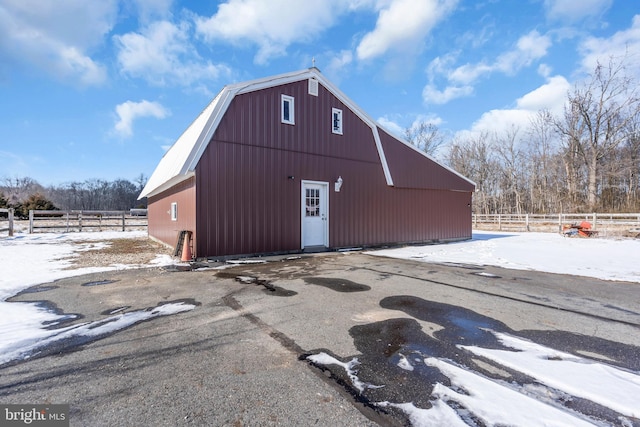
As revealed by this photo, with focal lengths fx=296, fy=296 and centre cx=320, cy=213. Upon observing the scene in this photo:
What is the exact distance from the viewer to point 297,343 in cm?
288

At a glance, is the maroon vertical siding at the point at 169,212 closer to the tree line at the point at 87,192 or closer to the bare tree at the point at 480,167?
the bare tree at the point at 480,167

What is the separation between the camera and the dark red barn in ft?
26.4

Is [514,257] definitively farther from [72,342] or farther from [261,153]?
[72,342]

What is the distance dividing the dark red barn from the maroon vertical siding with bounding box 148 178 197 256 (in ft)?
0.12

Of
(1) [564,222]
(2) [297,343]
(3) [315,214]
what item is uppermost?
(3) [315,214]

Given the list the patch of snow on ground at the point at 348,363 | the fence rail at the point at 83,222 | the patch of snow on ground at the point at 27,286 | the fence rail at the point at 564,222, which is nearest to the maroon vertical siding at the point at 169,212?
the patch of snow on ground at the point at 27,286

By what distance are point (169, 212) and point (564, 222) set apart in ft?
73.6

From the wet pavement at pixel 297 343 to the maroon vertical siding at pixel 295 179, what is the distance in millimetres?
3062

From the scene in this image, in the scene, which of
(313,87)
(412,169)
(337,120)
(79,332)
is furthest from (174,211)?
(412,169)

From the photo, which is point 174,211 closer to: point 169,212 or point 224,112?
point 169,212

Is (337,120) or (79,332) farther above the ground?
(337,120)

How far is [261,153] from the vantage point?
8.80m

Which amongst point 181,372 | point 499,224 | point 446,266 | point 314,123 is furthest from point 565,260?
point 499,224

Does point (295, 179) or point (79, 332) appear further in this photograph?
point (295, 179)
